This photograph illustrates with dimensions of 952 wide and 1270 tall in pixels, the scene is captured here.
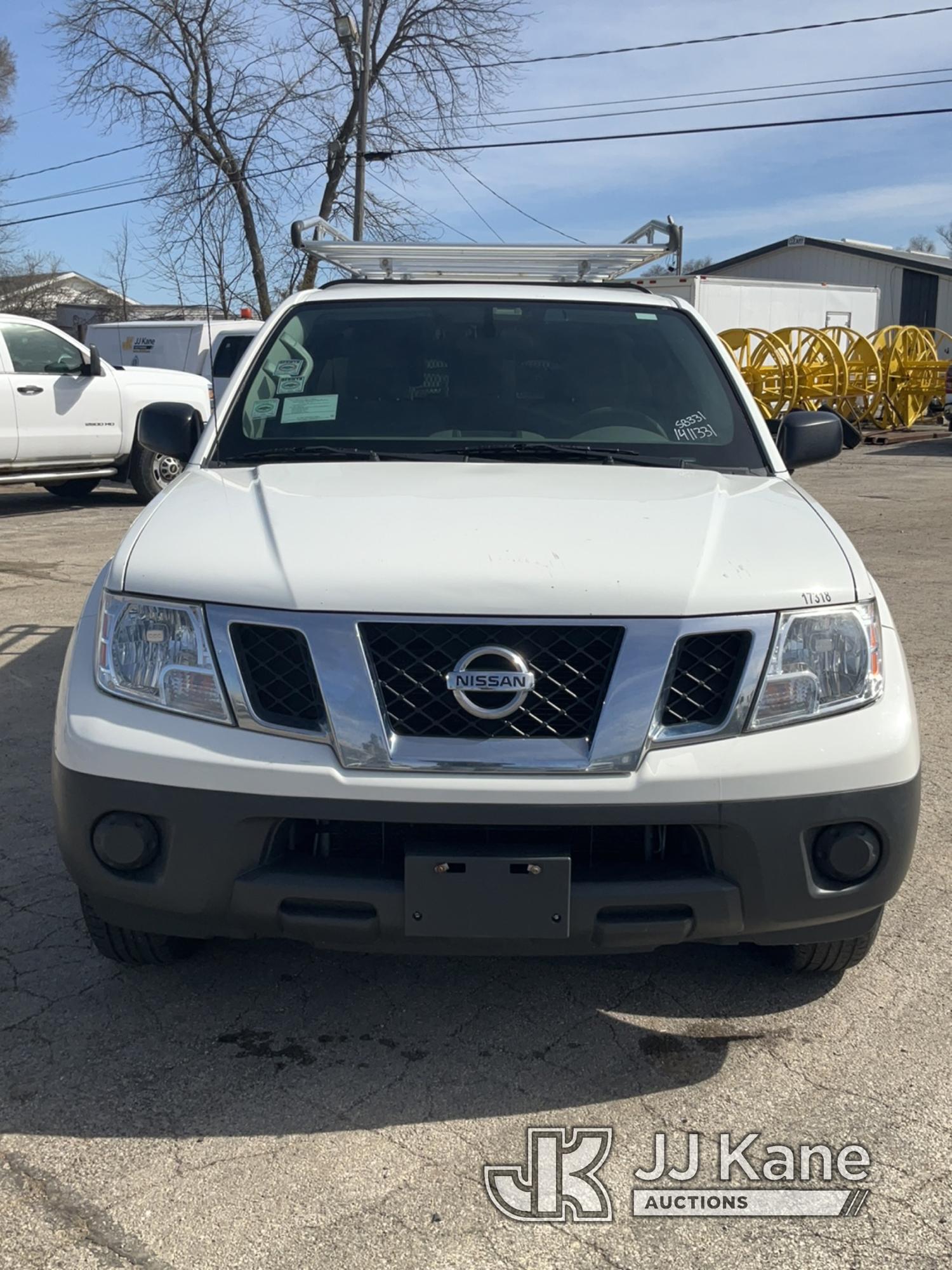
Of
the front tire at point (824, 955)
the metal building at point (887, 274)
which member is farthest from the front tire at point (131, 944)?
the metal building at point (887, 274)

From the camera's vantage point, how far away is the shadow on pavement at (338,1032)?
8.61 feet

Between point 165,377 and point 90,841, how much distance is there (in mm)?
11476

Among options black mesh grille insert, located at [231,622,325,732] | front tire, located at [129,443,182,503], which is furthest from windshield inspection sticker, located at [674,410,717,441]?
front tire, located at [129,443,182,503]

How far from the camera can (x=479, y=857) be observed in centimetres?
246

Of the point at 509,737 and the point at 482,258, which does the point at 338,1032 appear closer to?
the point at 509,737

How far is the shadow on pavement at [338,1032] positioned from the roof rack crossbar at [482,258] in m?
2.71

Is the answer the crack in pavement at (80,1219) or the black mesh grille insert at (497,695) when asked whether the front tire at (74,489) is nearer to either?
the black mesh grille insert at (497,695)

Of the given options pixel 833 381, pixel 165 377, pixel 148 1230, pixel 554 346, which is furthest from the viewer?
pixel 833 381

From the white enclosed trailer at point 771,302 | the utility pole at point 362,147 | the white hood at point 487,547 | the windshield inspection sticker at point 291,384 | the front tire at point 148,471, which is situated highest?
the utility pole at point 362,147

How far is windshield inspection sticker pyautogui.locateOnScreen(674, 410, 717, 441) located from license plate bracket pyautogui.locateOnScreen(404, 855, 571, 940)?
68.8 inches

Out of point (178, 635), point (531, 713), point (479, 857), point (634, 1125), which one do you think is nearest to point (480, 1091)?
point (634, 1125)

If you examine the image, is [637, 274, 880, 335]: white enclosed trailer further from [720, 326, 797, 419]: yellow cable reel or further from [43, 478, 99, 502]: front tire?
[43, 478, 99, 502]: front tire

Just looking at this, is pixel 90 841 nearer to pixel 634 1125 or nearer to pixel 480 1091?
pixel 480 1091

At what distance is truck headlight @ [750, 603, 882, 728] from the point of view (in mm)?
2580
